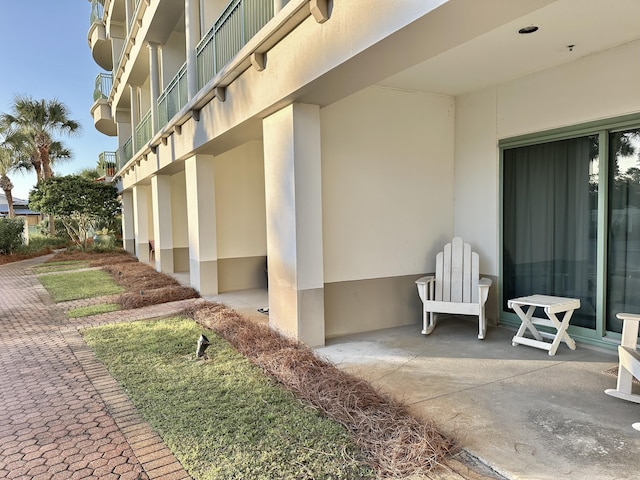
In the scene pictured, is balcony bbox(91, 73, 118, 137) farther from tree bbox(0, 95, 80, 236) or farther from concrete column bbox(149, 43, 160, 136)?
concrete column bbox(149, 43, 160, 136)

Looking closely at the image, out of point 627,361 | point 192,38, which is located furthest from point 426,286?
point 192,38

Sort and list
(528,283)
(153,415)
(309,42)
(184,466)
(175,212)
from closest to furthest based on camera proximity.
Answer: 1. (184,466)
2. (153,415)
3. (309,42)
4. (528,283)
5. (175,212)

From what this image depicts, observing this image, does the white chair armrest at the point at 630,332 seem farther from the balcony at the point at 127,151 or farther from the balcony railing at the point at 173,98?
the balcony at the point at 127,151

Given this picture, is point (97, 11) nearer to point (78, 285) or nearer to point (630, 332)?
point (78, 285)

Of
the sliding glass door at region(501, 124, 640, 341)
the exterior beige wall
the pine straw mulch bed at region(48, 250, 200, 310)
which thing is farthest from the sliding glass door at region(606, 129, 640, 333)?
the exterior beige wall

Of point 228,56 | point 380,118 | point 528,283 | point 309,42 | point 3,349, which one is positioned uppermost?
point 228,56

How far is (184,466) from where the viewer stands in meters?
2.69

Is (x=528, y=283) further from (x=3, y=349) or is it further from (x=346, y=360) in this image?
(x=3, y=349)

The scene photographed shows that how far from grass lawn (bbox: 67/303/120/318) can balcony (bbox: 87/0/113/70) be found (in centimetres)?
1728

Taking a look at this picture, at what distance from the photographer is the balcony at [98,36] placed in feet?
68.0

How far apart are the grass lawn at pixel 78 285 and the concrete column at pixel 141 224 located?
2951 mm

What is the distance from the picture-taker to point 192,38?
317 inches

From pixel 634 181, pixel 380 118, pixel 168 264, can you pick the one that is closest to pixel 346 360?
pixel 380 118

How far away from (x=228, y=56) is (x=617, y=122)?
5.17 m
